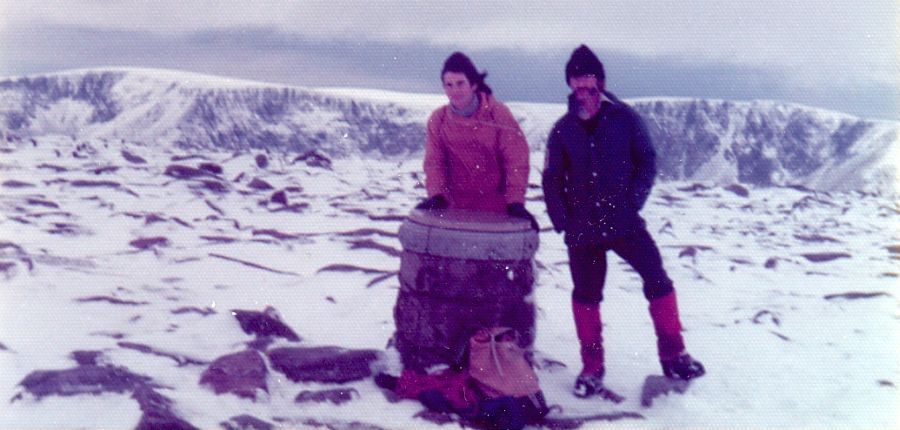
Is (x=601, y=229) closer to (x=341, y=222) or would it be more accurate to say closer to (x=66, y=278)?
(x=66, y=278)

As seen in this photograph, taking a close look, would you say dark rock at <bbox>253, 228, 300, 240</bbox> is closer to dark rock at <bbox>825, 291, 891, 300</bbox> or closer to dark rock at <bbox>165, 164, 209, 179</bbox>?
dark rock at <bbox>165, 164, 209, 179</bbox>

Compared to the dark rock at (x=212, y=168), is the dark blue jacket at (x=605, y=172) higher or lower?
higher

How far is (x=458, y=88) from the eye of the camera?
14.0 ft

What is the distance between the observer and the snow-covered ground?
404 cm

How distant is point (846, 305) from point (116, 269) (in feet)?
20.3

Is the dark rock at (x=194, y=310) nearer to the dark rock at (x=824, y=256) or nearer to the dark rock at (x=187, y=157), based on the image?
the dark rock at (x=824, y=256)

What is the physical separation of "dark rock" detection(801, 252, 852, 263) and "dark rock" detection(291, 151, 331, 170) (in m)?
8.22

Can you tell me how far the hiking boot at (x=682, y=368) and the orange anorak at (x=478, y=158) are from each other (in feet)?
4.31

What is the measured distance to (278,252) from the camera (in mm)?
7371

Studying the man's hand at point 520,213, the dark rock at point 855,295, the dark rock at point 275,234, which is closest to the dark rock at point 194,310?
the man's hand at point 520,213

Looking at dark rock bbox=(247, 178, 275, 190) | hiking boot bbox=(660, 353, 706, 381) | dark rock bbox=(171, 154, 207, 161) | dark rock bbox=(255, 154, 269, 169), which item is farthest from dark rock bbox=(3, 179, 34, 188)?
hiking boot bbox=(660, 353, 706, 381)

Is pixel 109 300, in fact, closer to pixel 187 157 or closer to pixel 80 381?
pixel 80 381

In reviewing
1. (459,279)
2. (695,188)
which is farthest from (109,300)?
(695,188)

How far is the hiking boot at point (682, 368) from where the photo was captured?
4453 millimetres
